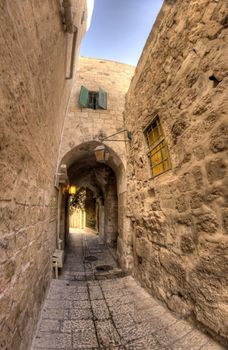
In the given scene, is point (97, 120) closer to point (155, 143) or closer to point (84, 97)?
point (84, 97)

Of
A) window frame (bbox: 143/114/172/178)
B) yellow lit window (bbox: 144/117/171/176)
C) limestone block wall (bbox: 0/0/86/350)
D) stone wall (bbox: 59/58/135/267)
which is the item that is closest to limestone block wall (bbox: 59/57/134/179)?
stone wall (bbox: 59/58/135/267)

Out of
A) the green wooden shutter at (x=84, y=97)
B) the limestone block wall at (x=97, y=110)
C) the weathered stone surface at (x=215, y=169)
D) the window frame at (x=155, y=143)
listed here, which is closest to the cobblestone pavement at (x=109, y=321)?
the weathered stone surface at (x=215, y=169)

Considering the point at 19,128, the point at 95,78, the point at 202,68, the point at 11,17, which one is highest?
the point at 95,78

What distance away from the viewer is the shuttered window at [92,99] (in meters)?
5.18

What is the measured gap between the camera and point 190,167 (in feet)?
7.24

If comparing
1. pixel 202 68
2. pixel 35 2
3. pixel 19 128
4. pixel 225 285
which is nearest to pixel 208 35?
pixel 202 68

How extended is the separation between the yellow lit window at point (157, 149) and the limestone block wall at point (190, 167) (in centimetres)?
17

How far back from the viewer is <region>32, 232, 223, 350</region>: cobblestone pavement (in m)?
2.00

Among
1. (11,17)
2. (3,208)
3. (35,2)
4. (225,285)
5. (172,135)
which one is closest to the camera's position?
(11,17)

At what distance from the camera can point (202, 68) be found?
204 cm

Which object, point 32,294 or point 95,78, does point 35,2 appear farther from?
point 95,78

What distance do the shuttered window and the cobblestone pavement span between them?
14.9 feet

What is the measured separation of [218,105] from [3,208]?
2.12 metres

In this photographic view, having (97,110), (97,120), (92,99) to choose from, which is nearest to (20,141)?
(97,120)
